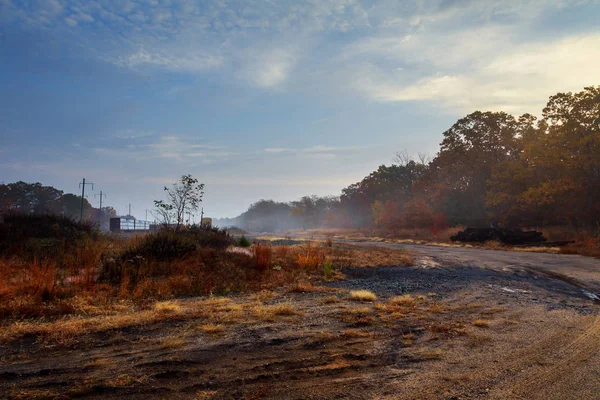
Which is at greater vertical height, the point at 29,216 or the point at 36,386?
the point at 29,216

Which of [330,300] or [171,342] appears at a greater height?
[171,342]

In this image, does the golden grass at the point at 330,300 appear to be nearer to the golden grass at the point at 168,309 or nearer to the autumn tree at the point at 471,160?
the golden grass at the point at 168,309

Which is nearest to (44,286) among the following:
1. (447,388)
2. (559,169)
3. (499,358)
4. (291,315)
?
(291,315)

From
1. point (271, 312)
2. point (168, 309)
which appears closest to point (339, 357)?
point (271, 312)

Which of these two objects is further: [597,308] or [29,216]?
[29,216]

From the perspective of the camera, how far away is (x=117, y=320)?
553 centimetres

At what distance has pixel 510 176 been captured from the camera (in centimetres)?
3488

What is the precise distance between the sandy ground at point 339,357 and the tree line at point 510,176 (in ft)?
88.3

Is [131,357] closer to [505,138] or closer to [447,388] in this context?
[447,388]

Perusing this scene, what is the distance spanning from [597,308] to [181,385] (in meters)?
7.61

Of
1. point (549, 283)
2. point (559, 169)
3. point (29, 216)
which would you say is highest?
point (559, 169)

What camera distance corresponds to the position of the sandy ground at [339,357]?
3426mm

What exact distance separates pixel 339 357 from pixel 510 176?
119 ft

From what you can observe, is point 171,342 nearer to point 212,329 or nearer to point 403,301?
point 212,329
